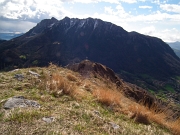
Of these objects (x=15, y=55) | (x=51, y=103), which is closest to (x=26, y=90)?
(x=51, y=103)

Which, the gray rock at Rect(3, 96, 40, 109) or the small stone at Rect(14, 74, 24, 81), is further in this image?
the small stone at Rect(14, 74, 24, 81)

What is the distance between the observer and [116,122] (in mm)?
5066

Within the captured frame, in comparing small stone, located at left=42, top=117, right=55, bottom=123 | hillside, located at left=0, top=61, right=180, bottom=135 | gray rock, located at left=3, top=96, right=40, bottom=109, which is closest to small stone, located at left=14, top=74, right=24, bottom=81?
hillside, located at left=0, top=61, right=180, bottom=135

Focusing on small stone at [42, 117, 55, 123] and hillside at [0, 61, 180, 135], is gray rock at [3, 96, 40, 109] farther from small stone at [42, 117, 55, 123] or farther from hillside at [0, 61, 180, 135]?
small stone at [42, 117, 55, 123]

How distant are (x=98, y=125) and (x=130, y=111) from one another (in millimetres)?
2057

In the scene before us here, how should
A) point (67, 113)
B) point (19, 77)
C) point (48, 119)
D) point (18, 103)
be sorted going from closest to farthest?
1. point (48, 119)
2. point (67, 113)
3. point (18, 103)
4. point (19, 77)

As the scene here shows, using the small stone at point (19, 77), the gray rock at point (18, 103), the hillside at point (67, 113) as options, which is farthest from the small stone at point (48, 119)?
the small stone at point (19, 77)

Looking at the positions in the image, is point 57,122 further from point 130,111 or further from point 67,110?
point 130,111

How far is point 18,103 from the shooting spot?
514 cm

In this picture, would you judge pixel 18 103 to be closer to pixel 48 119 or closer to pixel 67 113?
pixel 48 119

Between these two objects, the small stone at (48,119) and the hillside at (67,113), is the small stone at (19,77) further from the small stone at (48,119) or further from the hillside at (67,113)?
the small stone at (48,119)

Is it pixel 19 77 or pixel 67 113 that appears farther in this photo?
pixel 19 77

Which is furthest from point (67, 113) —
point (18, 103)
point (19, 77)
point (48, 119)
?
point (19, 77)

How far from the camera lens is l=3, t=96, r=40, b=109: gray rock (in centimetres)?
494
